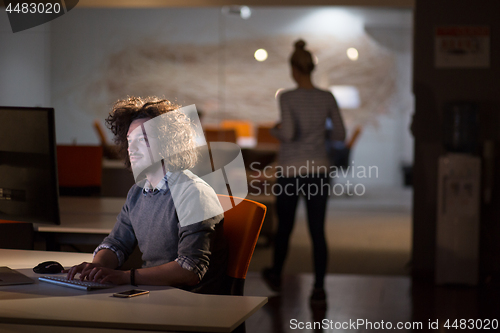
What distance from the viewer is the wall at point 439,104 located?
4.07 m

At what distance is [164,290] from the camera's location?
55.7 inches

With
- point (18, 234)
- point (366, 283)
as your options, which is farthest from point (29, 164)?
point (366, 283)

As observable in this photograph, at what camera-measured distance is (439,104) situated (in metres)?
4.13

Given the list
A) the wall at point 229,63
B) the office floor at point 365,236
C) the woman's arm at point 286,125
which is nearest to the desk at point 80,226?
the woman's arm at point 286,125

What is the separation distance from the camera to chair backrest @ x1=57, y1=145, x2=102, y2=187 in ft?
11.3

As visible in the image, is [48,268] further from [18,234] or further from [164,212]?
[18,234]

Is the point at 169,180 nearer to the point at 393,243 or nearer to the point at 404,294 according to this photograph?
the point at 404,294

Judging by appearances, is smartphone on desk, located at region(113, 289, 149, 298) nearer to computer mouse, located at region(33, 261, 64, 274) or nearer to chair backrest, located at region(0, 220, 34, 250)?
computer mouse, located at region(33, 261, 64, 274)

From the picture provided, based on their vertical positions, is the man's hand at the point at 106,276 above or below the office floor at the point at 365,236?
above

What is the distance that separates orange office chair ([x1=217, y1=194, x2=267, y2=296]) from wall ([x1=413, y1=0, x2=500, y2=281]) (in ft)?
9.21

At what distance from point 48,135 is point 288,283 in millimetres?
2789

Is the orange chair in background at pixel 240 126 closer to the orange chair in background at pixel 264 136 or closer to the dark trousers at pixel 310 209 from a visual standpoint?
the orange chair in background at pixel 264 136

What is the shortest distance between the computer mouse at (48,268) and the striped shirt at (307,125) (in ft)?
6.64

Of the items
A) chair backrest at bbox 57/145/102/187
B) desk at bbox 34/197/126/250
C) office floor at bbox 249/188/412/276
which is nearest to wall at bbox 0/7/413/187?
office floor at bbox 249/188/412/276
